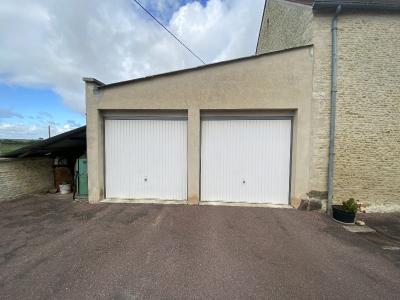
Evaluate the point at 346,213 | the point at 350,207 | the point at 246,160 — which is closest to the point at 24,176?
the point at 246,160

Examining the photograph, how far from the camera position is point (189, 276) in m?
2.71

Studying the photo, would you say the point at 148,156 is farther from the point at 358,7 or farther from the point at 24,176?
the point at 358,7

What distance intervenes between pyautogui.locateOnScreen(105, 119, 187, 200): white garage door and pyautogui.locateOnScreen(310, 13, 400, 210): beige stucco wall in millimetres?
3829

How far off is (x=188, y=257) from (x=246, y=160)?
3.33 m

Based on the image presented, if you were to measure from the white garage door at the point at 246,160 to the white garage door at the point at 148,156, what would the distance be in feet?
2.38

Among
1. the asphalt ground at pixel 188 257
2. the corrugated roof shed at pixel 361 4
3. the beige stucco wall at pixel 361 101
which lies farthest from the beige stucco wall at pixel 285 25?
the asphalt ground at pixel 188 257

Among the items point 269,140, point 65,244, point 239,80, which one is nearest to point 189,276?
point 65,244

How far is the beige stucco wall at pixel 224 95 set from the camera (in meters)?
5.29

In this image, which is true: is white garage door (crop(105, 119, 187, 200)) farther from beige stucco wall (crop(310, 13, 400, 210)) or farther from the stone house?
beige stucco wall (crop(310, 13, 400, 210))

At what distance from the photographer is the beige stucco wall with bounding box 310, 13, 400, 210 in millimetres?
5242

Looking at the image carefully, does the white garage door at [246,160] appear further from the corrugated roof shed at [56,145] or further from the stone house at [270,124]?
the corrugated roof shed at [56,145]

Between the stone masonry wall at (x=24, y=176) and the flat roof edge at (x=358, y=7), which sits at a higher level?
the flat roof edge at (x=358, y=7)

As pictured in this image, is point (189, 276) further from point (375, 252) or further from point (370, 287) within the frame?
point (375, 252)

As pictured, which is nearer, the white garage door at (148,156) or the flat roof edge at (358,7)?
the flat roof edge at (358,7)
